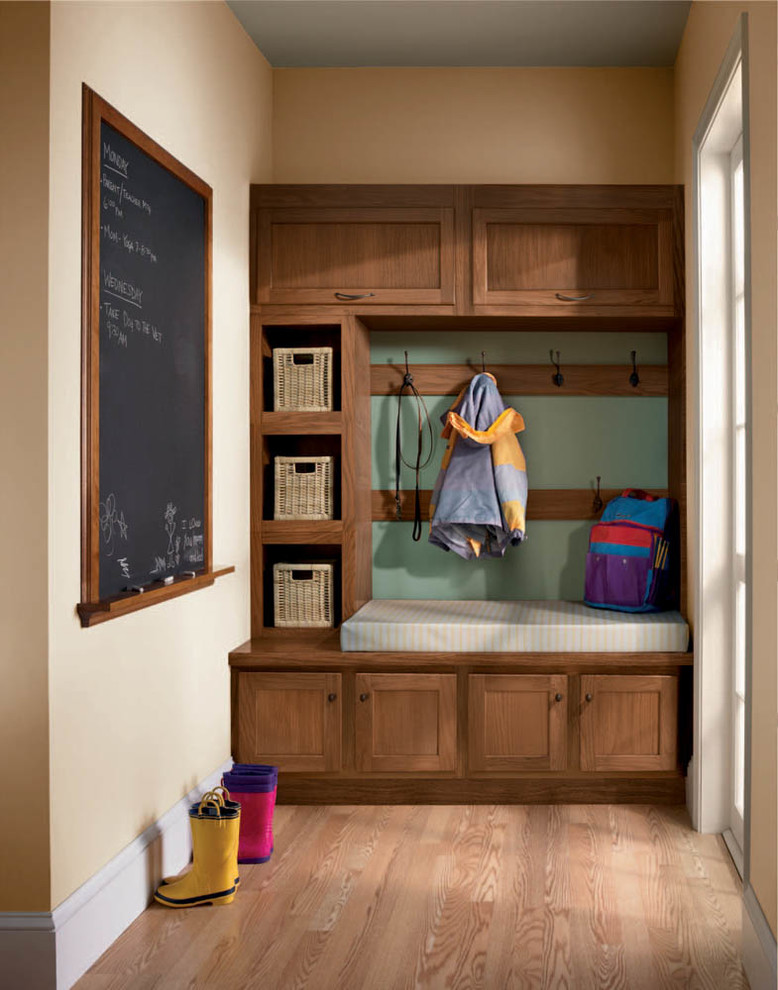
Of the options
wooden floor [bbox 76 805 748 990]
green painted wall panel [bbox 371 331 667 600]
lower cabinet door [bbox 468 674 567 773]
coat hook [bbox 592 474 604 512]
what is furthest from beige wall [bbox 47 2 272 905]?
coat hook [bbox 592 474 604 512]

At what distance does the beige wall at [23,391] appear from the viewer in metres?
2.18

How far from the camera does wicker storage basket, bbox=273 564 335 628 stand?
150 inches

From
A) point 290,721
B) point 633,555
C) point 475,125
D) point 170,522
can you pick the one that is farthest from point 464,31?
point 290,721

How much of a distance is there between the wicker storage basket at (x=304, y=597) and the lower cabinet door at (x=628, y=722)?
1.01m

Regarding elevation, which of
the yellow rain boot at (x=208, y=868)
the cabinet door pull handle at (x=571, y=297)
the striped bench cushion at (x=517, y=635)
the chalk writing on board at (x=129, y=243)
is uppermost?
the cabinet door pull handle at (x=571, y=297)

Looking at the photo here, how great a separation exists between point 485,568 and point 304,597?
0.81 meters

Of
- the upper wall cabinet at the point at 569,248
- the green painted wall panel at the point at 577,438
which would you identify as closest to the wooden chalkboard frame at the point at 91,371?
the upper wall cabinet at the point at 569,248

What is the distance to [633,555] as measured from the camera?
12.3ft

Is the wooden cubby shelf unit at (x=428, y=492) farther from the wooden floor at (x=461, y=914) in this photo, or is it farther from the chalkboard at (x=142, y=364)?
the chalkboard at (x=142, y=364)

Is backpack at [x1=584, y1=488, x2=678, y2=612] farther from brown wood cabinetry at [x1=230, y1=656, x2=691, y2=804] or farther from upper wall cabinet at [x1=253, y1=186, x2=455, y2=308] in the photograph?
upper wall cabinet at [x1=253, y1=186, x2=455, y2=308]

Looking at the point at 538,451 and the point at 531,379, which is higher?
the point at 531,379

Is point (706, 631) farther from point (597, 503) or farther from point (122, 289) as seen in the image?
point (122, 289)

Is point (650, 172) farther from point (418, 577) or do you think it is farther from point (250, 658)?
point (250, 658)

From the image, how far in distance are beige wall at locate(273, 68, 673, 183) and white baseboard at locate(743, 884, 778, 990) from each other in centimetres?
278
